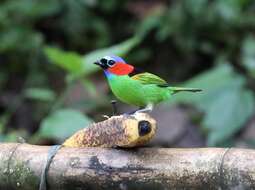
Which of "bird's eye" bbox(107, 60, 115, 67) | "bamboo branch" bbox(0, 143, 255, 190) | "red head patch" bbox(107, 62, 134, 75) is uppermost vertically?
"bird's eye" bbox(107, 60, 115, 67)

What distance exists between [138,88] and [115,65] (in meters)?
0.08

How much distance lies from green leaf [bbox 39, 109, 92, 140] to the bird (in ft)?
3.49

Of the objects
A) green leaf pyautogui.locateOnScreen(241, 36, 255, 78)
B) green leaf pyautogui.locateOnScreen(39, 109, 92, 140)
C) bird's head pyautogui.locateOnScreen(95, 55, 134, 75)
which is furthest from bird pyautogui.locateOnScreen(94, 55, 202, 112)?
green leaf pyautogui.locateOnScreen(241, 36, 255, 78)

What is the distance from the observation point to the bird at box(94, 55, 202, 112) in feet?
5.91

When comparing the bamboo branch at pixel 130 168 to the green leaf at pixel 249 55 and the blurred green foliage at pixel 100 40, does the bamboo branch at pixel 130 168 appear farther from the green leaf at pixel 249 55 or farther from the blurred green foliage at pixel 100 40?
the blurred green foliage at pixel 100 40

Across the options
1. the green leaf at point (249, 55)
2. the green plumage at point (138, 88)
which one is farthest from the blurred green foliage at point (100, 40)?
the green plumage at point (138, 88)

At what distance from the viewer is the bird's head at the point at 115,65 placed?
1796mm

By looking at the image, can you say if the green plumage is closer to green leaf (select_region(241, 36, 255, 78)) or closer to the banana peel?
the banana peel

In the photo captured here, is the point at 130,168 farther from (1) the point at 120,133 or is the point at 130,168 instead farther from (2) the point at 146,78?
(2) the point at 146,78

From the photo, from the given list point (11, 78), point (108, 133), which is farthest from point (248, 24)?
point (108, 133)

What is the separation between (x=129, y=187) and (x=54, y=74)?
3.27m

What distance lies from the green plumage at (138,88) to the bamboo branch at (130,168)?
22cm

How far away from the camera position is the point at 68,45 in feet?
16.3

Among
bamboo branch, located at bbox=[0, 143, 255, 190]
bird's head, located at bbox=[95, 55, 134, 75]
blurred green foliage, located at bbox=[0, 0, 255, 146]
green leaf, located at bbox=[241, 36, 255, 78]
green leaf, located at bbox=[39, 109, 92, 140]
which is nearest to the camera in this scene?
bamboo branch, located at bbox=[0, 143, 255, 190]
